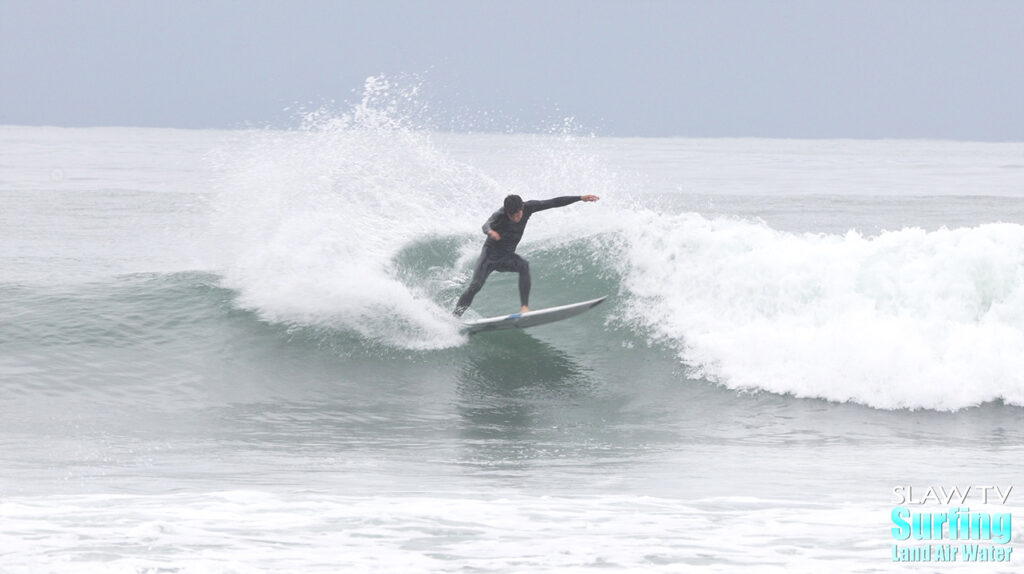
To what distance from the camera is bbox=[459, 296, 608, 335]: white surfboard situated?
12.6 m

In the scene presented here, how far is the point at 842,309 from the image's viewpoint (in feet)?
41.5

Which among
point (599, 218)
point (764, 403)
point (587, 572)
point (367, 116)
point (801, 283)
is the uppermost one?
point (367, 116)

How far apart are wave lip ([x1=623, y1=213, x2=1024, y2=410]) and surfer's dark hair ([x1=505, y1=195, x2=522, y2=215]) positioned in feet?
8.14

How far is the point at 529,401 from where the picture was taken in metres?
11.1

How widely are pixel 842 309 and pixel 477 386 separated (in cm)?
430

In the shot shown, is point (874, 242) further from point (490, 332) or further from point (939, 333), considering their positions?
point (490, 332)

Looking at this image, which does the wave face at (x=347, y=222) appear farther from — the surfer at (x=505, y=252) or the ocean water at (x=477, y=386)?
the surfer at (x=505, y=252)

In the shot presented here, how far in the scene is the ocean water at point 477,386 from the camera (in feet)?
21.5

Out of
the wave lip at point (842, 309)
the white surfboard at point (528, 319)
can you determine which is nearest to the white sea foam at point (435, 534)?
the wave lip at point (842, 309)

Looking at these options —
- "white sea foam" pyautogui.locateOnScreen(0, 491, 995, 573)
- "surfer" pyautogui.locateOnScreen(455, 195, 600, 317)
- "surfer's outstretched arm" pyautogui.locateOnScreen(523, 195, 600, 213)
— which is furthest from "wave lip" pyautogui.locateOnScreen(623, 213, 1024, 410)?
"white sea foam" pyautogui.locateOnScreen(0, 491, 995, 573)

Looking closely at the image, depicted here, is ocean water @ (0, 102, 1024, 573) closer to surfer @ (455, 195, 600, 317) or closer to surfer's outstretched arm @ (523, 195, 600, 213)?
surfer @ (455, 195, 600, 317)

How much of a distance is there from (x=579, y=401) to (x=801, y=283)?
3518 mm

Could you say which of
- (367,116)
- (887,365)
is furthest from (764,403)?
(367,116)

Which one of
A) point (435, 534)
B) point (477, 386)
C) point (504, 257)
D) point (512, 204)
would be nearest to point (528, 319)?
point (504, 257)
